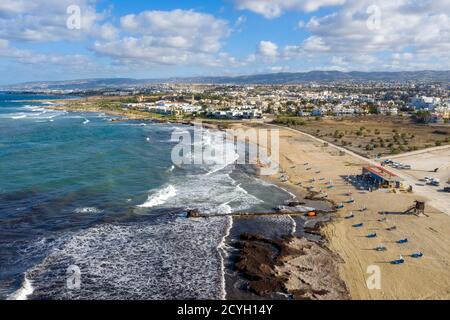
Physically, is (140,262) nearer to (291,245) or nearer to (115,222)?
(115,222)

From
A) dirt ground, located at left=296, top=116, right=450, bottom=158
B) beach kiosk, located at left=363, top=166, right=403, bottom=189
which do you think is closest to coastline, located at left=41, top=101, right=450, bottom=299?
beach kiosk, located at left=363, top=166, right=403, bottom=189

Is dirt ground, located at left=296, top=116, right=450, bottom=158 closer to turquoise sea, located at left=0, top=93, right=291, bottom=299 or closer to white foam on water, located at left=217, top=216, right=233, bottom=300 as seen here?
turquoise sea, located at left=0, top=93, right=291, bottom=299

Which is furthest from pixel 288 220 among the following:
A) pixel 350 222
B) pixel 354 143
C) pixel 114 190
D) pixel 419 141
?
pixel 419 141

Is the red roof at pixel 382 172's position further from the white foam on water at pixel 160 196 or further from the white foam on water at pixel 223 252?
the white foam on water at pixel 160 196

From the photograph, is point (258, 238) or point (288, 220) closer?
point (258, 238)

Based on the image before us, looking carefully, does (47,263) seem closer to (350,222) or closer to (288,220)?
(288,220)

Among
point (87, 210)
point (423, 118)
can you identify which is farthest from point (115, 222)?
point (423, 118)
